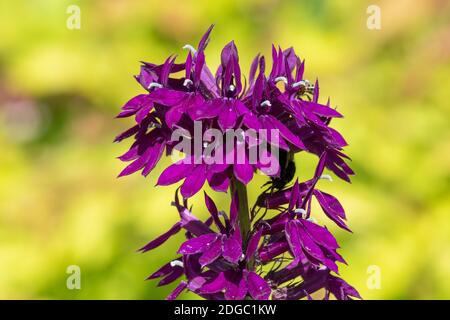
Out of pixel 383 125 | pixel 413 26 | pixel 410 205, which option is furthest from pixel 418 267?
pixel 413 26

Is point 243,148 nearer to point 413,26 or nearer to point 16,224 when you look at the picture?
point 16,224

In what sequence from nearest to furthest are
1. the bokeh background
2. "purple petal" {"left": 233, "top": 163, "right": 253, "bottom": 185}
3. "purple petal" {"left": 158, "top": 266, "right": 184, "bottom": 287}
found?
"purple petal" {"left": 233, "top": 163, "right": 253, "bottom": 185} → "purple petal" {"left": 158, "top": 266, "right": 184, "bottom": 287} → the bokeh background

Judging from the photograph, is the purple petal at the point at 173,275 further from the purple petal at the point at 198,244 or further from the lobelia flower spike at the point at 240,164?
the purple petal at the point at 198,244

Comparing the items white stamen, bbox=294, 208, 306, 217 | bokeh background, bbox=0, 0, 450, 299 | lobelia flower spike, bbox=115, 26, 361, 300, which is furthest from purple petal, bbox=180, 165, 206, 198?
bokeh background, bbox=0, 0, 450, 299

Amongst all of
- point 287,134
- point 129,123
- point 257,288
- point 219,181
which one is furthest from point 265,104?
point 129,123

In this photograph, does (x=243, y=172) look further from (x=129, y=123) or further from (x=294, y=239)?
(x=129, y=123)

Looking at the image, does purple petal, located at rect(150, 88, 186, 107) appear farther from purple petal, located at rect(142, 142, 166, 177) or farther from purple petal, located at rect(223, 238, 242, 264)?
purple petal, located at rect(223, 238, 242, 264)
